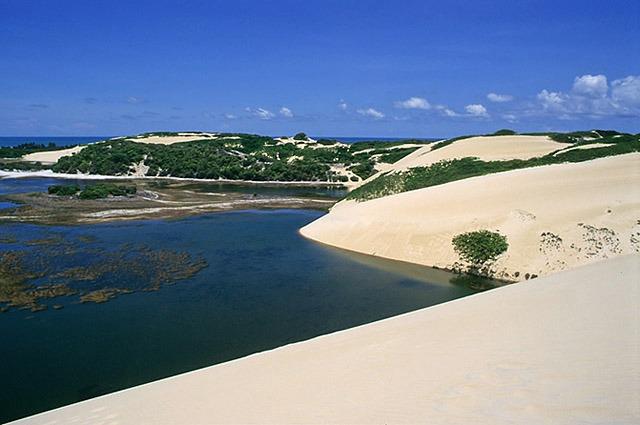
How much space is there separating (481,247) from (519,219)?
329cm

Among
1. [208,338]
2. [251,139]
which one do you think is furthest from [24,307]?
[251,139]

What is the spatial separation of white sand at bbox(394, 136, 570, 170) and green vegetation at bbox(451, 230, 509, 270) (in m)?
29.6

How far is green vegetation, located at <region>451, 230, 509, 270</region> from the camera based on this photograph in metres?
21.2

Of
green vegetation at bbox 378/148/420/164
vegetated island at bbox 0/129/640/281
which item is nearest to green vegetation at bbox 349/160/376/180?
green vegetation at bbox 378/148/420/164

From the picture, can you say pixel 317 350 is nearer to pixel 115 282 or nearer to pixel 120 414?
pixel 120 414

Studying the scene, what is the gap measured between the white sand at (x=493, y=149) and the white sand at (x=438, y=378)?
41461mm

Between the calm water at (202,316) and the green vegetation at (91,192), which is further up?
the green vegetation at (91,192)

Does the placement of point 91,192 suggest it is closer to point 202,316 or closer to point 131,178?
point 131,178

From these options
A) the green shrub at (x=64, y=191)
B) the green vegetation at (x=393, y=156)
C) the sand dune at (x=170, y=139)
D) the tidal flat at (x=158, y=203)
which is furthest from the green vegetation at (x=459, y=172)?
the sand dune at (x=170, y=139)

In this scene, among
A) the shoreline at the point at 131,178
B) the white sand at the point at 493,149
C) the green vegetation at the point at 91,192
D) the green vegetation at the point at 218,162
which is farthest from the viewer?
the green vegetation at the point at 218,162

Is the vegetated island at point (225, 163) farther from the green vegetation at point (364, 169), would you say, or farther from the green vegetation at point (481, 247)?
the green vegetation at point (481, 247)

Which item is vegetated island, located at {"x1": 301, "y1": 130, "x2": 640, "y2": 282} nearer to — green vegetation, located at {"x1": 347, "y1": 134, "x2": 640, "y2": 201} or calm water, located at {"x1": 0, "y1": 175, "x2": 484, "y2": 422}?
calm water, located at {"x1": 0, "y1": 175, "x2": 484, "y2": 422}

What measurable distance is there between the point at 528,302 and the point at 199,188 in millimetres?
50581

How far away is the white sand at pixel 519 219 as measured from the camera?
20594 mm
